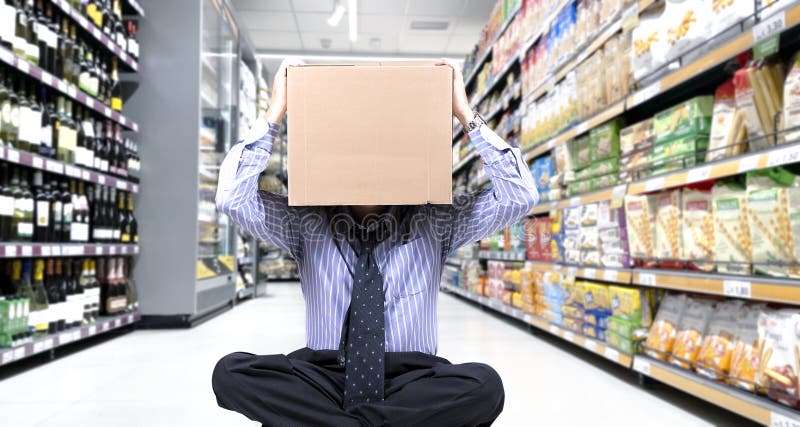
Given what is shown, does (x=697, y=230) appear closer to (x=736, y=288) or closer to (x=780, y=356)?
(x=736, y=288)

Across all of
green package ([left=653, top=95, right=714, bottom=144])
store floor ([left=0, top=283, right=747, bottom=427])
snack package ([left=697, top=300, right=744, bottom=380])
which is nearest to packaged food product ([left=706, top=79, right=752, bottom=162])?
green package ([left=653, top=95, right=714, bottom=144])

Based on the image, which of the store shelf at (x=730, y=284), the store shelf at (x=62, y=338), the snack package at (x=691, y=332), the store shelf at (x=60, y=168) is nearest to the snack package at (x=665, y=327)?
the snack package at (x=691, y=332)

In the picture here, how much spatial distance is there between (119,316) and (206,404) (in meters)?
2.11

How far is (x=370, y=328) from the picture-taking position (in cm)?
125

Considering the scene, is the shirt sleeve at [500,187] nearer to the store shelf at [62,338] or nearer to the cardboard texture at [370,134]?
the cardboard texture at [370,134]

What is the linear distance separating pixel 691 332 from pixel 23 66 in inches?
132

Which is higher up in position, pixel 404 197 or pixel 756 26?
pixel 756 26

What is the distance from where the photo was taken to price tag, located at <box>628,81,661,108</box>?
2430mm

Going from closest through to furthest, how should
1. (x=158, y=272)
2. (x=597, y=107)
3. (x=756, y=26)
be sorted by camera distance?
(x=756, y=26) → (x=597, y=107) → (x=158, y=272)

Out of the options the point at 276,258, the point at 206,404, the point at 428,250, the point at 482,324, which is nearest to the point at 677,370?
the point at 428,250

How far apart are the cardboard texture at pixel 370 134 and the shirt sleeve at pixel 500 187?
0.17 m

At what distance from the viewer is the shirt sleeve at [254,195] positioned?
4.38 ft

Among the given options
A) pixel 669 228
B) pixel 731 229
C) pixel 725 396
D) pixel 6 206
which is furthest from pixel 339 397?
pixel 6 206

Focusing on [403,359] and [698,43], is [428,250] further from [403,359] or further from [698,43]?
[698,43]
